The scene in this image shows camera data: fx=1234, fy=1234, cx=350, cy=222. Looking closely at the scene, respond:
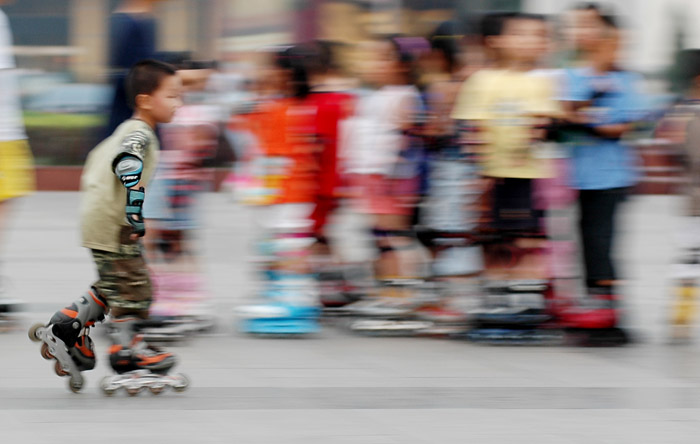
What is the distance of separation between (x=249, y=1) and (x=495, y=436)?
1202 centimetres

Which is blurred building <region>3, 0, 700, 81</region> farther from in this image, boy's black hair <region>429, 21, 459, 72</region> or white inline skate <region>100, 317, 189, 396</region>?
white inline skate <region>100, 317, 189, 396</region>

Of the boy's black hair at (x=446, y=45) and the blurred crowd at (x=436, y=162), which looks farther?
the boy's black hair at (x=446, y=45)

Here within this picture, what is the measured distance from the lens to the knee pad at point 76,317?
4879mm

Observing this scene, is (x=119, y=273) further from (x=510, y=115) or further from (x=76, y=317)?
(x=510, y=115)

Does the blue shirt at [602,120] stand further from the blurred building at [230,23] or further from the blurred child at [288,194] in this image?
the blurred building at [230,23]

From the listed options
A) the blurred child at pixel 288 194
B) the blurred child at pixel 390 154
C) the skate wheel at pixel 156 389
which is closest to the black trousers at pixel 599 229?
the blurred child at pixel 390 154

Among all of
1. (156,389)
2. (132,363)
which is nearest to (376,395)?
(156,389)

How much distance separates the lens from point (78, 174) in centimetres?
1409

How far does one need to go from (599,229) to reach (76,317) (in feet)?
8.62

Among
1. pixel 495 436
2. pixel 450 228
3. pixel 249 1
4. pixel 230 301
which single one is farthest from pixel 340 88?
pixel 249 1

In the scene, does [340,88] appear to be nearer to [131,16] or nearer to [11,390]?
[131,16]

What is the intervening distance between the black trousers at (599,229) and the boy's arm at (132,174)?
236 centimetres

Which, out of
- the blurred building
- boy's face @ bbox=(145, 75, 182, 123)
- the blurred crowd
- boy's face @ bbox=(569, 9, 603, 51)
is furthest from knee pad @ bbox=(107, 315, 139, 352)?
the blurred building

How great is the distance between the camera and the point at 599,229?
6.09m
